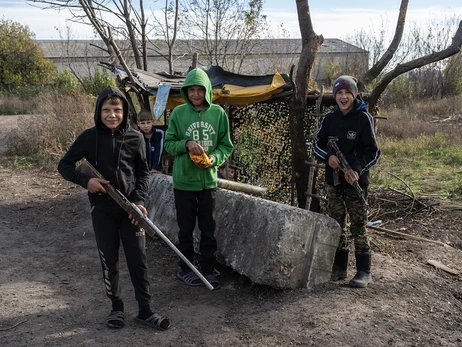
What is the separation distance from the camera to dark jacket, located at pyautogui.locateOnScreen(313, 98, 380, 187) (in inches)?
165

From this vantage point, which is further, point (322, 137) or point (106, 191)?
point (322, 137)

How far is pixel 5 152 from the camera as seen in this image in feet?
39.7

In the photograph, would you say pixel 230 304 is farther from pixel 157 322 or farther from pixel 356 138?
pixel 356 138

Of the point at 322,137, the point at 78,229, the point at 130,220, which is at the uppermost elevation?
the point at 322,137

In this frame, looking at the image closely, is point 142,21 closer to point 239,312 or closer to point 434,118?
point 239,312

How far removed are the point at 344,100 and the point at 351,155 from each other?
0.47 metres

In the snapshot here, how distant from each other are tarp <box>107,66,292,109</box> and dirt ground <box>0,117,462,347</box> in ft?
6.41

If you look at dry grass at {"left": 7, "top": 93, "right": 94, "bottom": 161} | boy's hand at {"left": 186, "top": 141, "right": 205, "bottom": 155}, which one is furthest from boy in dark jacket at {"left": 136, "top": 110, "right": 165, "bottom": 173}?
dry grass at {"left": 7, "top": 93, "right": 94, "bottom": 161}

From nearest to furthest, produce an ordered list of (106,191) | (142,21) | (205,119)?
(106,191) → (205,119) → (142,21)

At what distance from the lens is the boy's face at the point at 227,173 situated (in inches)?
260

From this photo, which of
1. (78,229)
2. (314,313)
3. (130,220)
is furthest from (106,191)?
(78,229)

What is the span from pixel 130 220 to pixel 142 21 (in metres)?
8.14

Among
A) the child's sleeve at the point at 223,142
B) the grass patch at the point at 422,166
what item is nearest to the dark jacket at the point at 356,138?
the child's sleeve at the point at 223,142

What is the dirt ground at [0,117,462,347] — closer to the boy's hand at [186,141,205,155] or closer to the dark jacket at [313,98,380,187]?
the dark jacket at [313,98,380,187]
